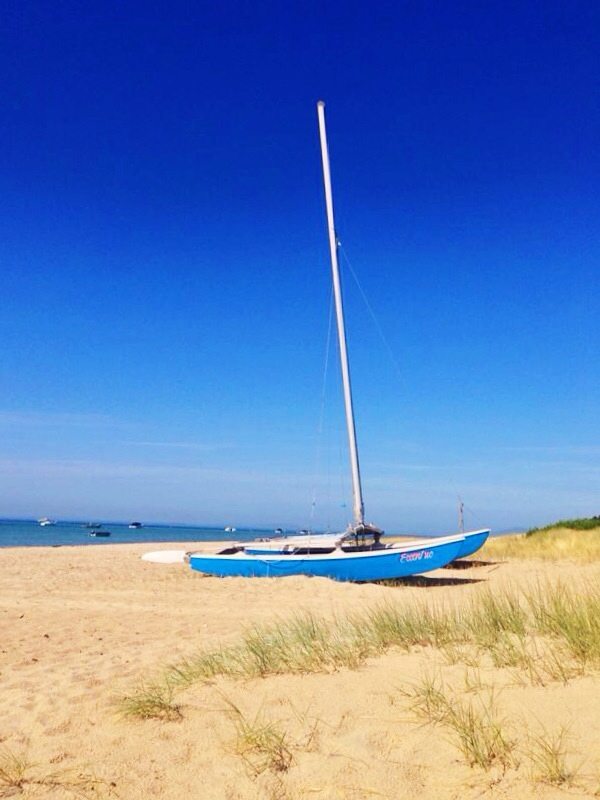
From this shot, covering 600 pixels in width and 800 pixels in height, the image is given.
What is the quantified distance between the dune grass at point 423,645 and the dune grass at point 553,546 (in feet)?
49.4

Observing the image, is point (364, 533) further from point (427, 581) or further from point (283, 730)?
point (283, 730)

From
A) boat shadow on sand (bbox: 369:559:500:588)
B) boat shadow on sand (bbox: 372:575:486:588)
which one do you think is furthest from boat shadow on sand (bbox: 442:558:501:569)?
boat shadow on sand (bbox: 372:575:486:588)

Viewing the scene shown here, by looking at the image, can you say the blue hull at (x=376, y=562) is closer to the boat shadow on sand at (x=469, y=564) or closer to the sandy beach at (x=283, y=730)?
the boat shadow on sand at (x=469, y=564)

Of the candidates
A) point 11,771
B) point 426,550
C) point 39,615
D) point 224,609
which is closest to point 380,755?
point 11,771

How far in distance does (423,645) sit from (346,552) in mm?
10780

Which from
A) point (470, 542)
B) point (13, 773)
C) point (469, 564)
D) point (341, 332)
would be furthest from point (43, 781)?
point (469, 564)

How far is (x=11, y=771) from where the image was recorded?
3.98m

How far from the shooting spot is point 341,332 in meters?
20.5

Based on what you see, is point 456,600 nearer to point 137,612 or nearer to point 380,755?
point 137,612

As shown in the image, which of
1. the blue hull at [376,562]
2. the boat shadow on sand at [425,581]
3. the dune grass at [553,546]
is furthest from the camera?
the dune grass at [553,546]

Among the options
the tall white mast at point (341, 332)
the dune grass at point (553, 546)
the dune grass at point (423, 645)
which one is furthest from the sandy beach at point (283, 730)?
the dune grass at point (553, 546)

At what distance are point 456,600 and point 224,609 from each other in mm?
4733

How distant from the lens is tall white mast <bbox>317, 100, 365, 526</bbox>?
18391mm

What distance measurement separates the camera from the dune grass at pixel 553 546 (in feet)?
69.3
